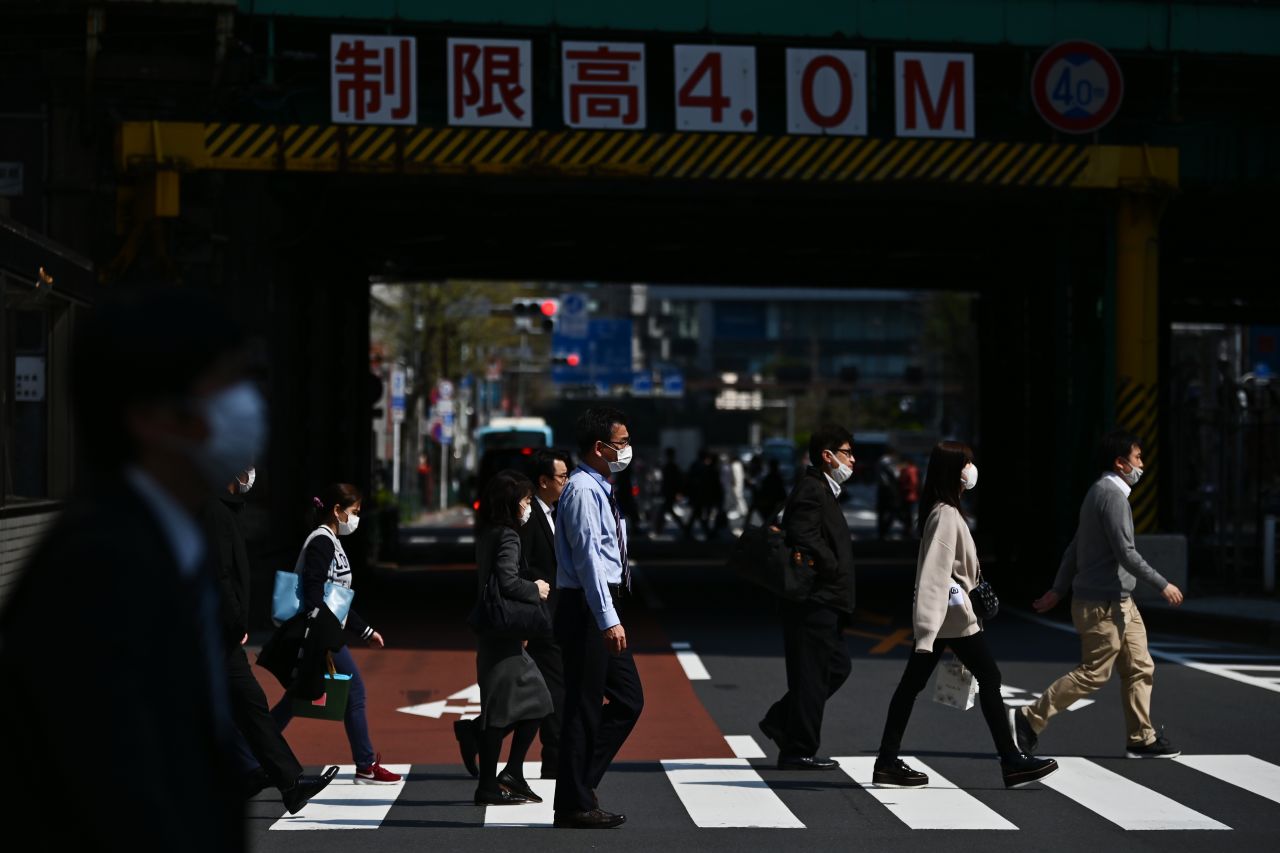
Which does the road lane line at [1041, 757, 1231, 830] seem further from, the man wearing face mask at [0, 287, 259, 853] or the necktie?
the man wearing face mask at [0, 287, 259, 853]

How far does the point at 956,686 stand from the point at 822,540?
3.42 feet

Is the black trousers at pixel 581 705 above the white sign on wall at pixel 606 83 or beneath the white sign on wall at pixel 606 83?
beneath

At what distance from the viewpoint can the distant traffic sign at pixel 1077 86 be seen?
1875 cm

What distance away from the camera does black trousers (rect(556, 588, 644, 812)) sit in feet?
26.6

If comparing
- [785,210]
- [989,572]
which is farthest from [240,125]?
[989,572]

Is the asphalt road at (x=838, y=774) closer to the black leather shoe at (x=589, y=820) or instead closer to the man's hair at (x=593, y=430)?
the black leather shoe at (x=589, y=820)

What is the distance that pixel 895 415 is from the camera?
12256 centimetres

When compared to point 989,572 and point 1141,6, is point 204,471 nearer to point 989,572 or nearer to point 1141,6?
point 1141,6

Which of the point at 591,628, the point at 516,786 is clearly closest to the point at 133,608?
the point at 591,628

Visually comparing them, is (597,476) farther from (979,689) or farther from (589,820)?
(979,689)

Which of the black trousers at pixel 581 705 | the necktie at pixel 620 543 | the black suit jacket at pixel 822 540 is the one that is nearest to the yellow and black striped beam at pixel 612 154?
the black suit jacket at pixel 822 540

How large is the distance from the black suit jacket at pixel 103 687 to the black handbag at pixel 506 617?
6.07 metres

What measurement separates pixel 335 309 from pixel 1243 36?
1358 cm

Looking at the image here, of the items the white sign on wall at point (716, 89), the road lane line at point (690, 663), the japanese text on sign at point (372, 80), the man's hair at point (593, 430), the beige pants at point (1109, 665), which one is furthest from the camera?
the white sign on wall at point (716, 89)
